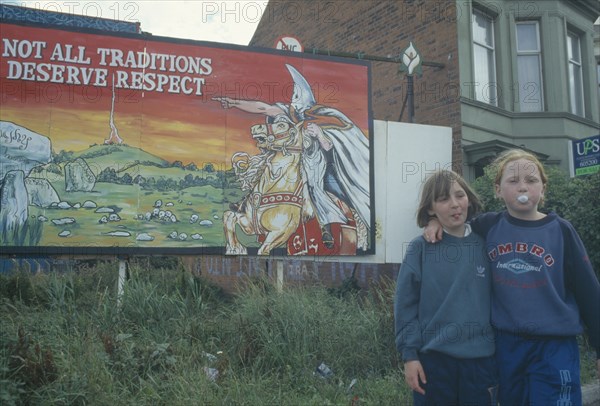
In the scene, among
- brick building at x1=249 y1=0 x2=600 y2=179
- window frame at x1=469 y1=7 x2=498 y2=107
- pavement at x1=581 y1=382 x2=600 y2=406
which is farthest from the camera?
window frame at x1=469 y1=7 x2=498 y2=107

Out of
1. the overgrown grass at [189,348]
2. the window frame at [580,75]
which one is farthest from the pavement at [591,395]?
the window frame at [580,75]

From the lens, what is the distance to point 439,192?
291 cm

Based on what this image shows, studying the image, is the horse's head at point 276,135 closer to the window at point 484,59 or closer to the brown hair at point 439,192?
the brown hair at point 439,192

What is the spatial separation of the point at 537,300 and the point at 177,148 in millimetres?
4703

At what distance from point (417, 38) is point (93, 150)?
7.07 metres

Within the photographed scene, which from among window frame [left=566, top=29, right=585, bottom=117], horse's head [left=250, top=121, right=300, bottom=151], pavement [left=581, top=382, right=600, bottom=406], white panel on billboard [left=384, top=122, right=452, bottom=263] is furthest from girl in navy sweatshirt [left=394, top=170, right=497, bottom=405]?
window frame [left=566, top=29, right=585, bottom=117]

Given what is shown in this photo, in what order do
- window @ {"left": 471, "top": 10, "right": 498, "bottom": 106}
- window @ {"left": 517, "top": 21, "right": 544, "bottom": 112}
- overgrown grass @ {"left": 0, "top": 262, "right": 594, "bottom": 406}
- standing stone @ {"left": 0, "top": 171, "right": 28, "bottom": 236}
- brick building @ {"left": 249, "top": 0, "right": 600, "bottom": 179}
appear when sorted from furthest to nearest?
window @ {"left": 517, "top": 21, "right": 544, "bottom": 112}, window @ {"left": 471, "top": 10, "right": 498, "bottom": 106}, brick building @ {"left": 249, "top": 0, "right": 600, "bottom": 179}, standing stone @ {"left": 0, "top": 171, "right": 28, "bottom": 236}, overgrown grass @ {"left": 0, "top": 262, "right": 594, "bottom": 406}

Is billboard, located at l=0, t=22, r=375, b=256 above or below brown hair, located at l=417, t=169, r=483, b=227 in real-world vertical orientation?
above

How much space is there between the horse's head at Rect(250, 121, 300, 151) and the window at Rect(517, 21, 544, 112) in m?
6.33

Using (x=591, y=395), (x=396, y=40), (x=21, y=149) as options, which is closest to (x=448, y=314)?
(x=591, y=395)

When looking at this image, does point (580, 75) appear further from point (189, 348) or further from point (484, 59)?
point (189, 348)

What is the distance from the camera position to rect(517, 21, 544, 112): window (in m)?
11.2

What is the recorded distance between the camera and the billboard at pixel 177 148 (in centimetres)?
592

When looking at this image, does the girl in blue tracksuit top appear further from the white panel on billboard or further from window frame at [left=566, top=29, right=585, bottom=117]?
window frame at [left=566, top=29, right=585, bottom=117]
